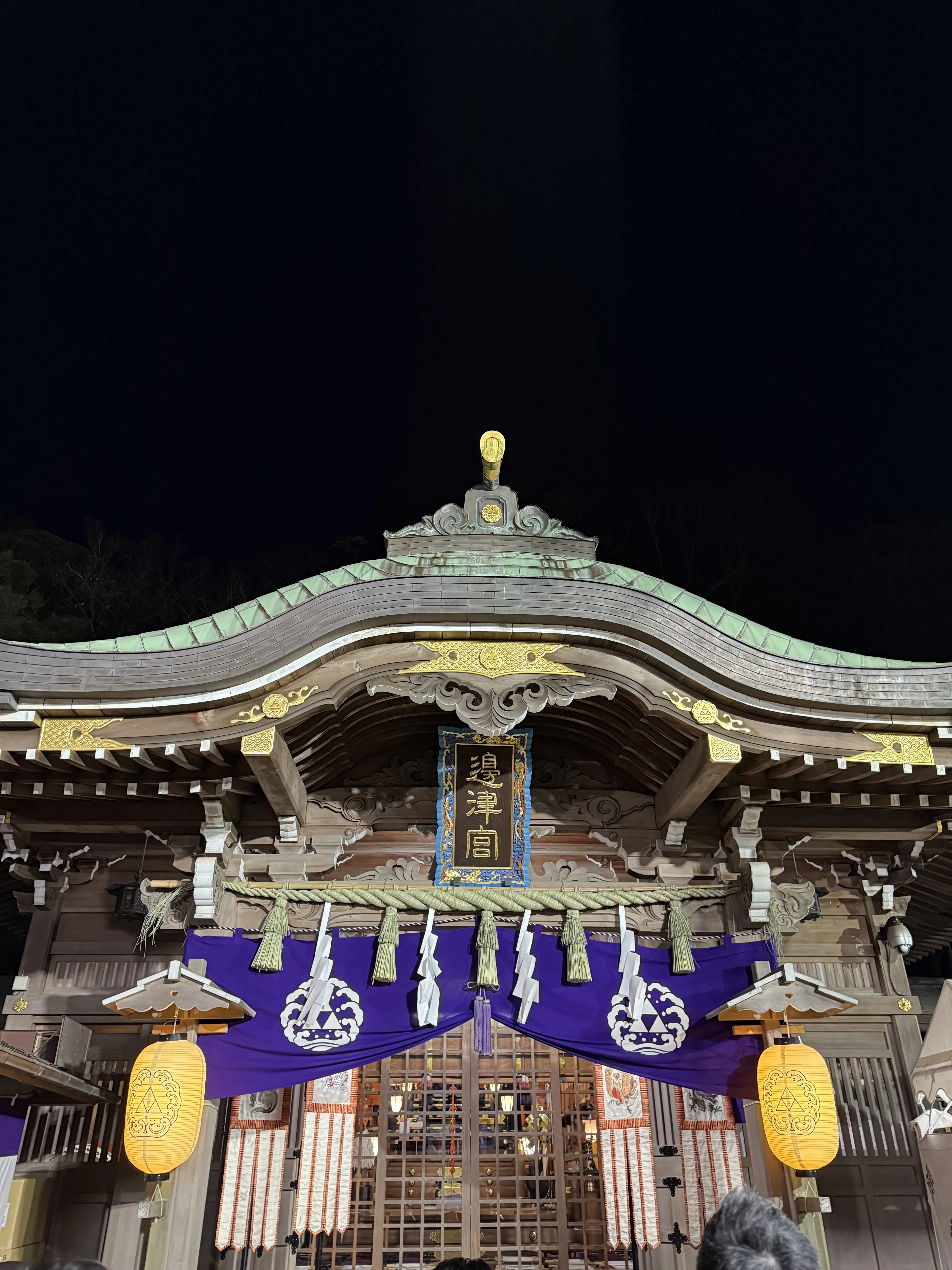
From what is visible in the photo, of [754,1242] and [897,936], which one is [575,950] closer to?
[897,936]

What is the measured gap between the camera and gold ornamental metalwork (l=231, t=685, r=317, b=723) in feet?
19.9

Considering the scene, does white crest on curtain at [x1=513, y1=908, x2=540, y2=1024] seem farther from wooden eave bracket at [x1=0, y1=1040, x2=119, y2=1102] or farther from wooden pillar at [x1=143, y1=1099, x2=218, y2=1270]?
wooden eave bracket at [x1=0, y1=1040, x2=119, y2=1102]

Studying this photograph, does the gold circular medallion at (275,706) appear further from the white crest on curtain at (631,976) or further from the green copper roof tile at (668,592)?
the white crest on curtain at (631,976)

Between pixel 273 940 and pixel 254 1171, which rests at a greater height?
pixel 273 940

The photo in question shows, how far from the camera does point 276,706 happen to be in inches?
239

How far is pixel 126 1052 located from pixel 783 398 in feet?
105

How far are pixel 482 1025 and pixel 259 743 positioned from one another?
2.62 meters

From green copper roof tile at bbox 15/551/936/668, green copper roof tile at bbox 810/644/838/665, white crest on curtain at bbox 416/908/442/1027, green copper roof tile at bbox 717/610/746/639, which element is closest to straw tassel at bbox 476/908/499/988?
white crest on curtain at bbox 416/908/442/1027

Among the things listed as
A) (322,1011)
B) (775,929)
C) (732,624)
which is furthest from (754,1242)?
(732,624)

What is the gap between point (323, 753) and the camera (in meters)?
6.86

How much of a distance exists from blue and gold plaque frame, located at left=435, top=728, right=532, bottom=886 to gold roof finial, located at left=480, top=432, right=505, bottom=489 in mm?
2258

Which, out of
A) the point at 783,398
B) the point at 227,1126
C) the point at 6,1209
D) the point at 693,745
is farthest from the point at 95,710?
the point at 783,398

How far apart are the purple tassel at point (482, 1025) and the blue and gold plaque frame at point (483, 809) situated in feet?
3.03

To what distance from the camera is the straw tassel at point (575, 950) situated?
20.2 ft
